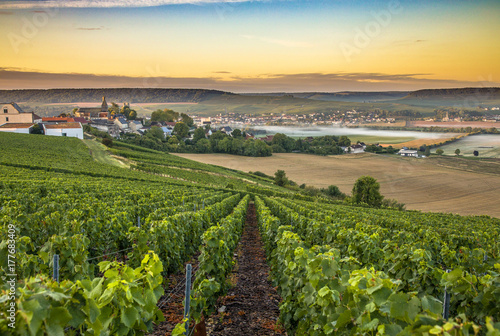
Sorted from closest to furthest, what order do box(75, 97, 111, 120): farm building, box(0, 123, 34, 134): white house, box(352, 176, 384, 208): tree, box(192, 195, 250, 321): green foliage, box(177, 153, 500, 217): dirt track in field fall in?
box(192, 195, 250, 321): green foliage
box(352, 176, 384, 208): tree
box(177, 153, 500, 217): dirt track in field
box(0, 123, 34, 134): white house
box(75, 97, 111, 120): farm building

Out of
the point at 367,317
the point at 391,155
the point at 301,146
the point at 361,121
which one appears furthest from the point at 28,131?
the point at 361,121

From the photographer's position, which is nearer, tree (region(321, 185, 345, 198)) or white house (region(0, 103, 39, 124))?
tree (region(321, 185, 345, 198))

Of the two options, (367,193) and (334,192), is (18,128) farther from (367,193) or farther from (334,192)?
(367,193)

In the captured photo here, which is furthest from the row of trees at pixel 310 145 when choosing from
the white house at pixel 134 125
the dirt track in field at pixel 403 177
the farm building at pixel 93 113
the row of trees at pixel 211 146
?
the farm building at pixel 93 113

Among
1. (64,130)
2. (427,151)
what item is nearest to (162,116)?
(64,130)

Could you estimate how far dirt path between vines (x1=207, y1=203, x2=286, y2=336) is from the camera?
6.21 m

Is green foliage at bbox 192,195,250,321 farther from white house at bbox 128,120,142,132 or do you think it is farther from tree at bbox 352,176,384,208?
white house at bbox 128,120,142,132

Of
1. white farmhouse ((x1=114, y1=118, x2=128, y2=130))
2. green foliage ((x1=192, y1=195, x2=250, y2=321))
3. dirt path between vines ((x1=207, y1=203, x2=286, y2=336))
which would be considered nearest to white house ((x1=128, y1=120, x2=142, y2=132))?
white farmhouse ((x1=114, y1=118, x2=128, y2=130))

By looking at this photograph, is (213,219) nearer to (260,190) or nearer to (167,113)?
(260,190)

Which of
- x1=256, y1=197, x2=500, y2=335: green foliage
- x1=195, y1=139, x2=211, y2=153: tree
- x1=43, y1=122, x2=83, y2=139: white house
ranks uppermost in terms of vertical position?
x1=256, y1=197, x2=500, y2=335: green foliage

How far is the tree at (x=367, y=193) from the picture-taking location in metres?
42.8

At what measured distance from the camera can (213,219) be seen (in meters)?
13.7

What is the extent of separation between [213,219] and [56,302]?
460 inches

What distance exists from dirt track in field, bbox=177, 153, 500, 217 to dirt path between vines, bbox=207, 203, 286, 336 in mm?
37897
